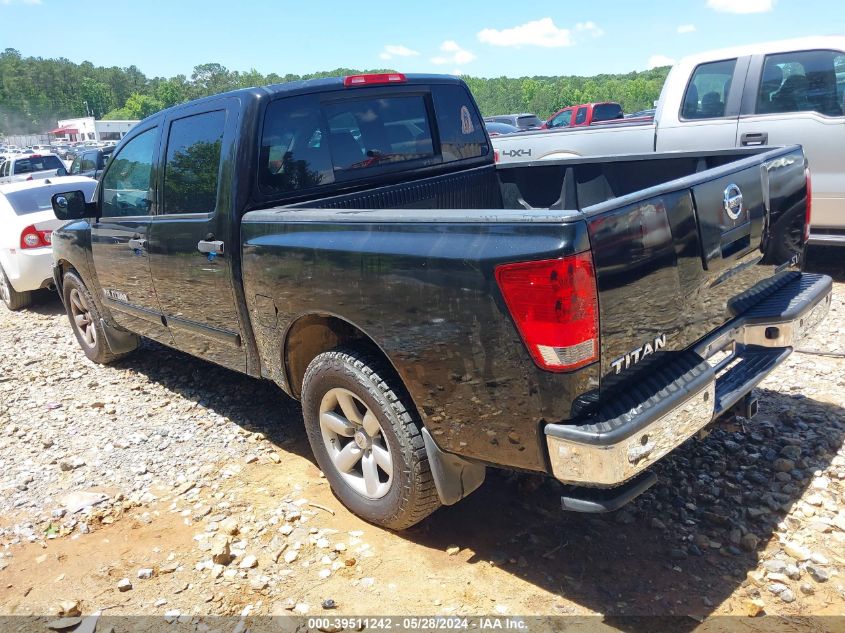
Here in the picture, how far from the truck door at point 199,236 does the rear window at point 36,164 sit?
18.8m

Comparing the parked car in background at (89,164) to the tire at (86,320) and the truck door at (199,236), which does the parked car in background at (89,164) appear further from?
the truck door at (199,236)

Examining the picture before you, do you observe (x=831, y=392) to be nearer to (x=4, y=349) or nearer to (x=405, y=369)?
(x=405, y=369)

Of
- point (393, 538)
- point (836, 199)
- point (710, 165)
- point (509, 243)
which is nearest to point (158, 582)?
point (393, 538)

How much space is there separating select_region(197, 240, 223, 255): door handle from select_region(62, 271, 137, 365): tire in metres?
2.23

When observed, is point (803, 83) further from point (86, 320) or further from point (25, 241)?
point (25, 241)

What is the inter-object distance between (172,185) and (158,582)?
7.22 ft

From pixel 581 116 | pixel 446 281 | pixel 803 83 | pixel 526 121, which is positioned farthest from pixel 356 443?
pixel 526 121

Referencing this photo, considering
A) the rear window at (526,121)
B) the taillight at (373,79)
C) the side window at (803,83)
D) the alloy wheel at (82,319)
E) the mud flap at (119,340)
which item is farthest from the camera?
the rear window at (526,121)

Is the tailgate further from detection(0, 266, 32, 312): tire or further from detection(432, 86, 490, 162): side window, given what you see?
detection(0, 266, 32, 312): tire

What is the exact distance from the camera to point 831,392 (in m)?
4.04

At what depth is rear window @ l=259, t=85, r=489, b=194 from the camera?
135 inches

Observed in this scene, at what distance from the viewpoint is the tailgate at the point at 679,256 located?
7.14 ft

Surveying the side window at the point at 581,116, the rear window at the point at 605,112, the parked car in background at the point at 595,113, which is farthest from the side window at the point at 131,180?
the side window at the point at 581,116

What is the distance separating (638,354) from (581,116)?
1769 centimetres
